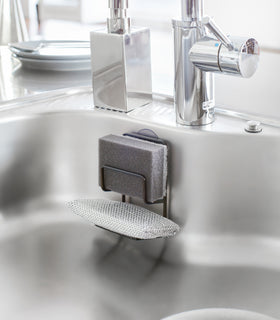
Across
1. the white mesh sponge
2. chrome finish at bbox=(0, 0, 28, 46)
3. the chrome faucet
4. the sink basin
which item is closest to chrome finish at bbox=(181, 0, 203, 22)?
the chrome faucet

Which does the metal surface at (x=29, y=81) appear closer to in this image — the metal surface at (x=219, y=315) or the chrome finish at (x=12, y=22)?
the chrome finish at (x=12, y=22)

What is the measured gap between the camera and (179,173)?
0.66m

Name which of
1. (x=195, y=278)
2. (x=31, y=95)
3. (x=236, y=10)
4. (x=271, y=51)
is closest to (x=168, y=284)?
(x=195, y=278)

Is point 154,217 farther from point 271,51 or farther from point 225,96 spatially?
point 271,51

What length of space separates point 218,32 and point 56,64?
39cm

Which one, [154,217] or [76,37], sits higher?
[76,37]

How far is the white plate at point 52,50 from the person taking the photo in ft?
2.91

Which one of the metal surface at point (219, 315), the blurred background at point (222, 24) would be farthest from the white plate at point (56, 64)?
the metal surface at point (219, 315)

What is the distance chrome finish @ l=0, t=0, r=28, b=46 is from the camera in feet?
3.30

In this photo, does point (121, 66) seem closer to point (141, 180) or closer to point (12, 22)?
point (141, 180)

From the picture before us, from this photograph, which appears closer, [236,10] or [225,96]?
[225,96]

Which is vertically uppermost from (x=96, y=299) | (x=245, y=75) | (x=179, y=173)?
(x=245, y=75)

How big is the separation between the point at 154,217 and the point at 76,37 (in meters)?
0.51

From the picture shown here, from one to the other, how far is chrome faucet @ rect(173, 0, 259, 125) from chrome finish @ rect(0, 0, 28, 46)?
19.0 inches
